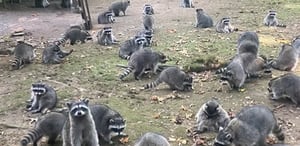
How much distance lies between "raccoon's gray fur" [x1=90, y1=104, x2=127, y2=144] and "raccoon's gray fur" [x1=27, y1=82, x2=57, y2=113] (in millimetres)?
1449

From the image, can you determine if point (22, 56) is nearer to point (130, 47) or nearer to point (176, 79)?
point (130, 47)

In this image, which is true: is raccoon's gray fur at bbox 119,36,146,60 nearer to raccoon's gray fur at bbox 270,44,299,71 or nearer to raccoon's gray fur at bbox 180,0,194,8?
raccoon's gray fur at bbox 270,44,299,71

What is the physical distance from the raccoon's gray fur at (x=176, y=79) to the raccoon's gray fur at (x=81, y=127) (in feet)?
9.57

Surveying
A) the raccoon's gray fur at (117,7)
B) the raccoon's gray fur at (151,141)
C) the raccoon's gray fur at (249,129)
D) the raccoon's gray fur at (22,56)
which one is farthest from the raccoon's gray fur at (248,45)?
the raccoon's gray fur at (117,7)

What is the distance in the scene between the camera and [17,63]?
10945 mm

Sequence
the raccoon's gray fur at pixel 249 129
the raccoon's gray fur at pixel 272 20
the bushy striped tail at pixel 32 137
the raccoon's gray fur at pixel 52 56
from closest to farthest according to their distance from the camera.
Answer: the raccoon's gray fur at pixel 249 129
the bushy striped tail at pixel 32 137
the raccoon's gray fur at pixel 52 56
the raccoon's gray fur at pixel 272 20

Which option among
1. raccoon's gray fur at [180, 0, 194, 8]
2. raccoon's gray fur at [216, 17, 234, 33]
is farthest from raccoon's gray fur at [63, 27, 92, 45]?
raccoon's gray fur at [180, 0, 194, 8]

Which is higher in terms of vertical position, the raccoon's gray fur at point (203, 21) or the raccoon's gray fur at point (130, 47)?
the raccoon's gray fur at point (203, 21)

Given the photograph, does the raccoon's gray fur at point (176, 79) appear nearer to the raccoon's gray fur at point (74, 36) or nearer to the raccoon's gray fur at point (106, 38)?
the raccoon's gray fur at point (106, 38)

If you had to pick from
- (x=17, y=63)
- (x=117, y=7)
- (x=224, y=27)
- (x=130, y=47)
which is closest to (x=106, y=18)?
(x=117, y=7)

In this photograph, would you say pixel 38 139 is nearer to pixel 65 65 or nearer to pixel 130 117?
pixel 130 117

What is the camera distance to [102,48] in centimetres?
1261

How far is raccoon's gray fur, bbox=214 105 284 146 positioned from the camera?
656 cm

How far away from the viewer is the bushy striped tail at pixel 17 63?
1093 cm
